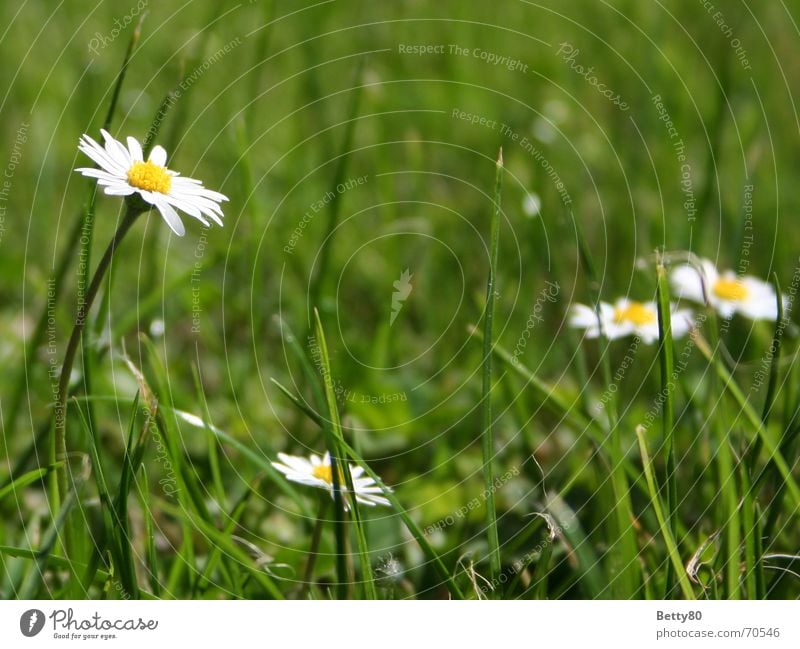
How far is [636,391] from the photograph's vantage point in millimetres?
941

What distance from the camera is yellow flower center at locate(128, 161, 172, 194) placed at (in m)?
0.58

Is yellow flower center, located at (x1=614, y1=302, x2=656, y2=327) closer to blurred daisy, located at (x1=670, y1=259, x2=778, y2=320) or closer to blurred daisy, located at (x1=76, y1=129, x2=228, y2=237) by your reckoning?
blurred daisy, located at (x1=670, y1=259, x2=778, y2=320)

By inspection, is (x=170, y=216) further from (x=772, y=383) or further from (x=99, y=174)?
(x=772, y=383)

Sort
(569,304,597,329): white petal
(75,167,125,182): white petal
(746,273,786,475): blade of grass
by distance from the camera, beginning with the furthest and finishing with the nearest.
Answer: (569,304,597,329): white petal
(746,273,786,475): blade of grass
(75,167,125,182): white petal

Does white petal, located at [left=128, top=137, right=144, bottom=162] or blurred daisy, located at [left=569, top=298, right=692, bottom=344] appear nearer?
white petal, located at [left=128, top=137, right=144, bottom=162]

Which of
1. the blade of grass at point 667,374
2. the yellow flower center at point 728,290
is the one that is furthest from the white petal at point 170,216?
the yellow flower center at point 728,290

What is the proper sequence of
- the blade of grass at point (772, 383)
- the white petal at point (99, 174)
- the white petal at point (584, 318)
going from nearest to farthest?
the white petal at point (99, 174), the blade of grass at point (772, 383), the white petal at point (584, 318)

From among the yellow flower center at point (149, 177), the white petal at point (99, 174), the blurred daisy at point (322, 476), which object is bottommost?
the blurred daisy at point (322, 476)

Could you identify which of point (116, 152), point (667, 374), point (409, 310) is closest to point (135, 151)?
point (116, 152)

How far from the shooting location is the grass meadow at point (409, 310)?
0.66m

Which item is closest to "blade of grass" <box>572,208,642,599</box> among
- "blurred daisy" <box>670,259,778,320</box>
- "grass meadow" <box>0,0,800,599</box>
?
"grass meadow" <box>0,0,800,599</box>

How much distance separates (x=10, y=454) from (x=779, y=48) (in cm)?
128

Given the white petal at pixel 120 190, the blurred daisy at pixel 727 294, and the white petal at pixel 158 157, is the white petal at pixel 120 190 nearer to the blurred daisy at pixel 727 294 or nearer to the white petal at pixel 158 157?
the white petal at pixel 158 157
